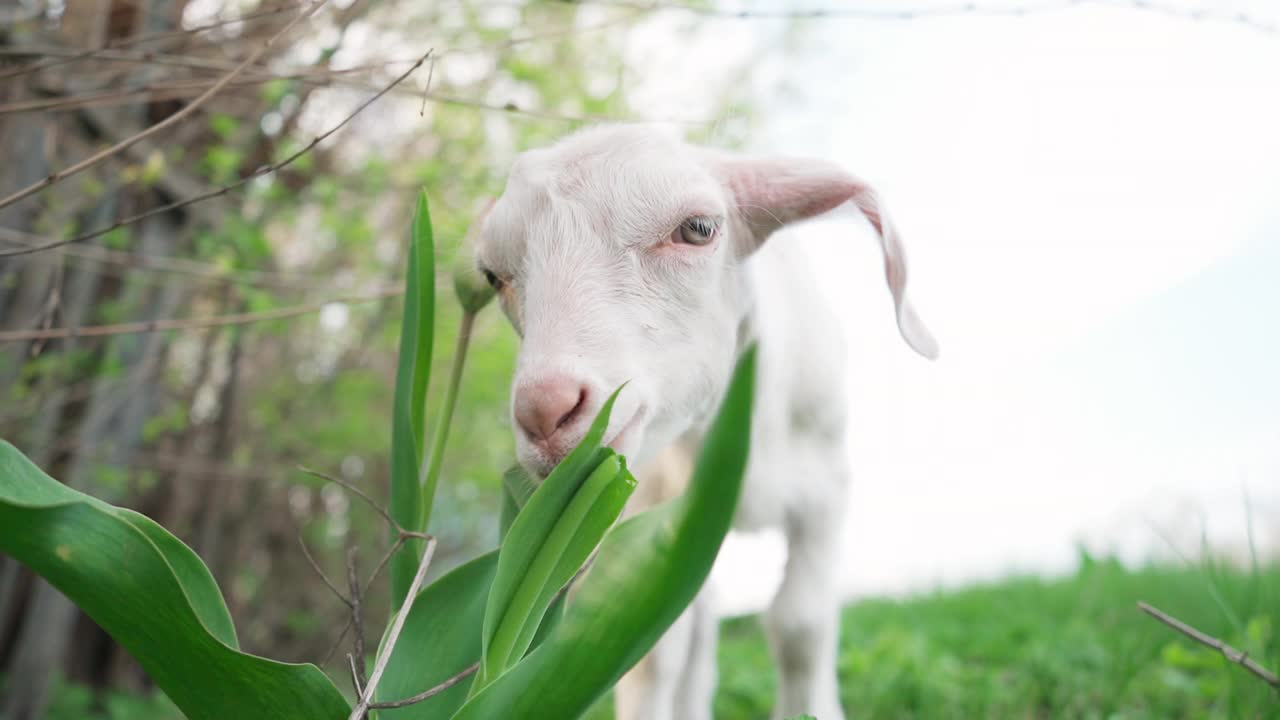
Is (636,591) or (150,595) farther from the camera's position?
(150,595)

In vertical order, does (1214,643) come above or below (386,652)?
below

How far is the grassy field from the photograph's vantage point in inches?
85.5

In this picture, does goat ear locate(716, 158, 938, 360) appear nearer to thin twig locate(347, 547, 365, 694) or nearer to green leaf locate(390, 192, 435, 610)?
green leaf locate(390, 192, 435, 610)

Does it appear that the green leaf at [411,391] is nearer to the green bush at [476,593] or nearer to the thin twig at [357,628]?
the green bush at [476,593]

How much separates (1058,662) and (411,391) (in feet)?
7.47

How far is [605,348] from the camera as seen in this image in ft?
4.70

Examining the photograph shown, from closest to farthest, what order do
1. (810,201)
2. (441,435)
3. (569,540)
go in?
1. (569,540)
2. (441,435)
3. (810,201)

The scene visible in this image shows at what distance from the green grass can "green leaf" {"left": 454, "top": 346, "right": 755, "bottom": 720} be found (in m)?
1.16

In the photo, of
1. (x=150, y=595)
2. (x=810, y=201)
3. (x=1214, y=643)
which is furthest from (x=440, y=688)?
(x=810, y=201)

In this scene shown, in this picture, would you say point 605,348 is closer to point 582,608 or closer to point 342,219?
point 582,608

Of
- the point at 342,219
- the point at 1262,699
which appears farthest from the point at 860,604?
the point at 1262,699

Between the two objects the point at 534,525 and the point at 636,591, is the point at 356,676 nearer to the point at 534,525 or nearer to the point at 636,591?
the point at 534,525

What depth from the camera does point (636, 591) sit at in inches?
34.2

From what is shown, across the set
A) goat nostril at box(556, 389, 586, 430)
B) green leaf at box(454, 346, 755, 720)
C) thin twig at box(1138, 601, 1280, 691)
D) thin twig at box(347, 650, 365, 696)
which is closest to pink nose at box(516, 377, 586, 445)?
goat nostril at box(556, 389, 586, 430)
